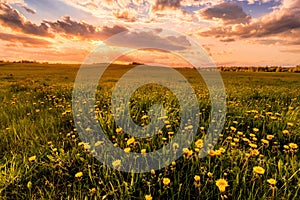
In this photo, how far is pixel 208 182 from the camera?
2182 millimetres

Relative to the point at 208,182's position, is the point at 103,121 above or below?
above

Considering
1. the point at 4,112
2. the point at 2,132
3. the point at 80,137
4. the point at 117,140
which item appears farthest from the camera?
the point at 4,112

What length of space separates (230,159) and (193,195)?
0.71 m

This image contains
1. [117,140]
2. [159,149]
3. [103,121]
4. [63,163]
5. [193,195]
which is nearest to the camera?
[193,195]

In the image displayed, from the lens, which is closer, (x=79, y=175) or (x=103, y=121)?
(x=79, y=175)

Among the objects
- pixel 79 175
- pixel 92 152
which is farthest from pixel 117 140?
pixel 79 175

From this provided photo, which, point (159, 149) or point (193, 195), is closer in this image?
point (193, 195)

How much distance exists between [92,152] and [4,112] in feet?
12.4

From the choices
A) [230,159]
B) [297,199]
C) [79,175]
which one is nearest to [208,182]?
[230,159]

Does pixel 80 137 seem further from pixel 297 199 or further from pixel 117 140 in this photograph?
pixel 297 199

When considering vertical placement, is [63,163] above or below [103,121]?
below

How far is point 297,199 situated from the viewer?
1982mm

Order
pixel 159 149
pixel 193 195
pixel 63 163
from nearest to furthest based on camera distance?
pixel 193 195 < pixel 63 163 < pixel 159 149

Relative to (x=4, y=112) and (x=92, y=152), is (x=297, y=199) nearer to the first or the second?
(x=92, y=152)
